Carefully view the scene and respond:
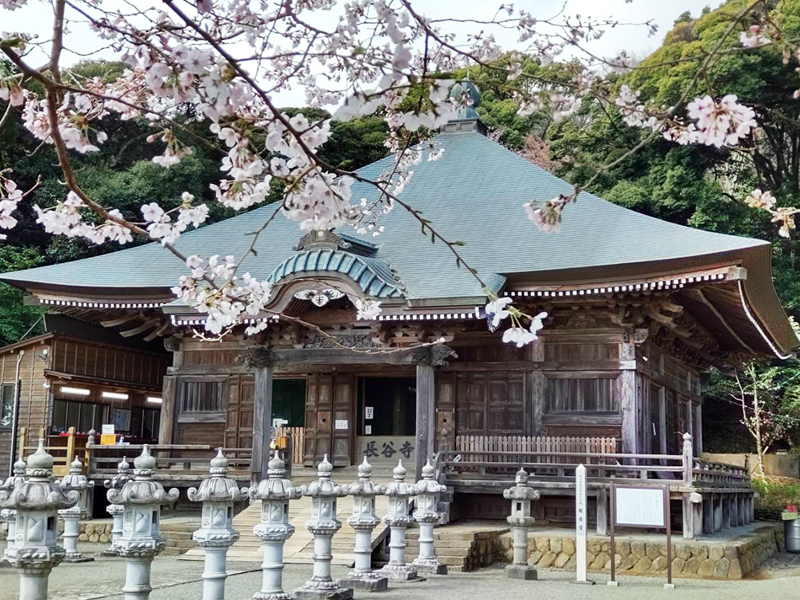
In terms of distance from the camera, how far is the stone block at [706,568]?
12.1 metres

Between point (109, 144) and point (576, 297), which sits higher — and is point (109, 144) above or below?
above

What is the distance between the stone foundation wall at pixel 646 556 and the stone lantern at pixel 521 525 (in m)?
1.41

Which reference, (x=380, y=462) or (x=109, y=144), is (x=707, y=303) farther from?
(x=109, y=144)

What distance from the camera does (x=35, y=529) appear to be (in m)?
5.88

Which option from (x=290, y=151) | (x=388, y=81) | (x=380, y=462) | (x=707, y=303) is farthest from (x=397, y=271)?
(x=388, y=81)

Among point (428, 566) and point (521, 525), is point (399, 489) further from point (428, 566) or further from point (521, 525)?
point (521, 525)

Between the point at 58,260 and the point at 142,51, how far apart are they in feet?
84.3

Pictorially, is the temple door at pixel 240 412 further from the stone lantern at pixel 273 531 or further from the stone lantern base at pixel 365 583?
the stone lantern at pixel 273 531

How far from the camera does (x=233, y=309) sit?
5.98 m

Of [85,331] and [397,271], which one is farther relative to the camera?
[85,331]

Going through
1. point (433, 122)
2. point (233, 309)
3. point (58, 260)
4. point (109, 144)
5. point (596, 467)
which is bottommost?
point (596, 467)

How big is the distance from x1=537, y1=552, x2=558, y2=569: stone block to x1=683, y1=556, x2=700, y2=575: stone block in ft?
5.66

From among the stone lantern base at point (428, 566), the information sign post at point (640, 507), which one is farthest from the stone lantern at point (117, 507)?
the information sign post at point (640, 507)

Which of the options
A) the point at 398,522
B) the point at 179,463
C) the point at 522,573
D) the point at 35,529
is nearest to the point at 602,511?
the point at 522,573
